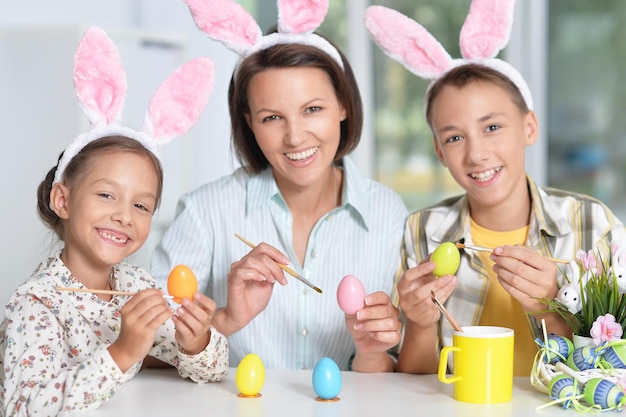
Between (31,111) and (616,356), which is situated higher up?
(31,111)

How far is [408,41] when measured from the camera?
1876 millimetres

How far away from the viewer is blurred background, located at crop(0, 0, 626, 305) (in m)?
3.05

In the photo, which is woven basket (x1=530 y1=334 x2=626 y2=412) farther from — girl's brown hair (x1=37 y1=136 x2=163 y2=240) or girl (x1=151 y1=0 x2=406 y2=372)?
girl's brown hair (x1=37 y1=136 x2=163 y2=240)

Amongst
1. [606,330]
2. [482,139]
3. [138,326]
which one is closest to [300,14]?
[482,139]

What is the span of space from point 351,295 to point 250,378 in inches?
11.6

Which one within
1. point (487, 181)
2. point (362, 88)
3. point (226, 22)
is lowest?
point (487, 181)

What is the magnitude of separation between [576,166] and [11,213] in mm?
3072

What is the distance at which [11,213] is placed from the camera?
117 inches

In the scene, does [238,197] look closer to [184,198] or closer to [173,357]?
[184,198]

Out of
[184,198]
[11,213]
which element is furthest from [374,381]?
[11,213]

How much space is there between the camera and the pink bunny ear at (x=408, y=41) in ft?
6.13

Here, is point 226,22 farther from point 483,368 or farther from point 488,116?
point 483,368

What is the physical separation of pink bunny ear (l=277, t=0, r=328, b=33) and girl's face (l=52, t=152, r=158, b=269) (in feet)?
1.68

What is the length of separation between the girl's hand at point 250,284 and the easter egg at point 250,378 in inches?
9.6
